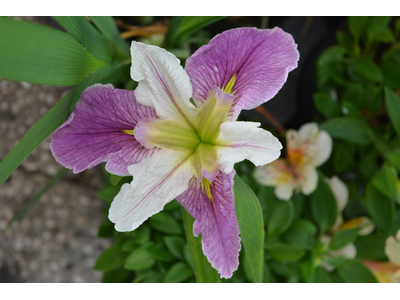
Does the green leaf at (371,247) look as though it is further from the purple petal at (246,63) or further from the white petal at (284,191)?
the purple petal at (246,63)

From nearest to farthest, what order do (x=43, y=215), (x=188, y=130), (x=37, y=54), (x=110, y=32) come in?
(x=37, y=54)
(x=188, y=130)
(x=110, y=32)
(x=43, y=215)

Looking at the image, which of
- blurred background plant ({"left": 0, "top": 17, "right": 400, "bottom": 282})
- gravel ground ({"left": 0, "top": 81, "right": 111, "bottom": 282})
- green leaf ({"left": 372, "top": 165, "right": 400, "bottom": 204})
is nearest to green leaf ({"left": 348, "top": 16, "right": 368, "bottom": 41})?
blurred background plant ({"left": 0, "top": 17, "right": 400, "bottom": 282})

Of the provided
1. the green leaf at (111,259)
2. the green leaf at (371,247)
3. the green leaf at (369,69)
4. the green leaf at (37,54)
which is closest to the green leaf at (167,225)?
the green leaf at (111,259)

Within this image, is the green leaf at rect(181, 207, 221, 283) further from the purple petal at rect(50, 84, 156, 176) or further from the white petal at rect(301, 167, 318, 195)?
the white petal at rect(301, 167, 318, 195)

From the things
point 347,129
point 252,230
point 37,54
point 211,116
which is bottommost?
point 347,129

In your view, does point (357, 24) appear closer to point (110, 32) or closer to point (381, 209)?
point (381, 209)

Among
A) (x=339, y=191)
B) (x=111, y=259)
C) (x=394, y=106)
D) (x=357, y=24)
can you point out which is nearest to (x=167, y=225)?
(x=111, y=259)
